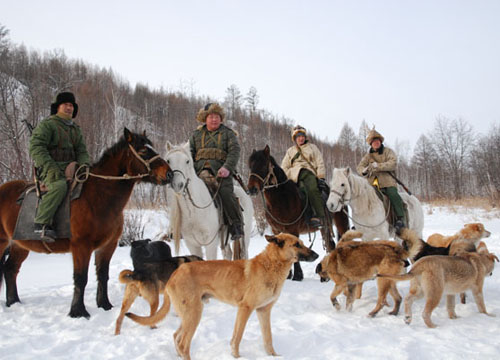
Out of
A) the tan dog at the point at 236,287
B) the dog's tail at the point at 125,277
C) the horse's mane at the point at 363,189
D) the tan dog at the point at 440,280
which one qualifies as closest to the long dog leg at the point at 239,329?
the tan dog at the point at 236,287

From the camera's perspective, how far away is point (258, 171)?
Answer: 7.14 m

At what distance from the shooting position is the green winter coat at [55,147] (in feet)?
16.1

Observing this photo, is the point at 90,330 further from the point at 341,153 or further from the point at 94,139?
the point at 341,153

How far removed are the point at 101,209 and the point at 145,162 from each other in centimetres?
96

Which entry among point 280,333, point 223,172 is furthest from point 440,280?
point 223,172

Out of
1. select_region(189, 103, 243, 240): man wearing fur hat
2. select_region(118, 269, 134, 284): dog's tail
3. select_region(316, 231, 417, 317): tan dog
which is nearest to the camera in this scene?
select_region(118, 269, 134, 284): dog's tail

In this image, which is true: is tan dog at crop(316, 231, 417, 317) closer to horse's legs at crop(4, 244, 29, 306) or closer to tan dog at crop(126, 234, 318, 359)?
tan dog at crop(126, 234, 318, 359)

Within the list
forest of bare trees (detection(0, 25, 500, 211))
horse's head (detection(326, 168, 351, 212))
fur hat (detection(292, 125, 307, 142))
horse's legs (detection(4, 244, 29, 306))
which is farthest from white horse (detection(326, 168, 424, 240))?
forest of bare trees (detection(0, 25, 500, 211))

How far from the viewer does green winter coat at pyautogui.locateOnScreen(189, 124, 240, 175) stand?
6645 mm

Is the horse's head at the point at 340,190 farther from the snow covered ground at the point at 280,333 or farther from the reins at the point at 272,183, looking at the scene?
the snow covered ground at the point at 280,333

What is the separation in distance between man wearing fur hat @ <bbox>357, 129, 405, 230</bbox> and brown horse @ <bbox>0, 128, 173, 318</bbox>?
5.49 meters

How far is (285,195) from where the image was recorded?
24.5 ft

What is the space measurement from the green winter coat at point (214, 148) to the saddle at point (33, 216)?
7.77ft

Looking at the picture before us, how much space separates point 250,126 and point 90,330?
26.7m
